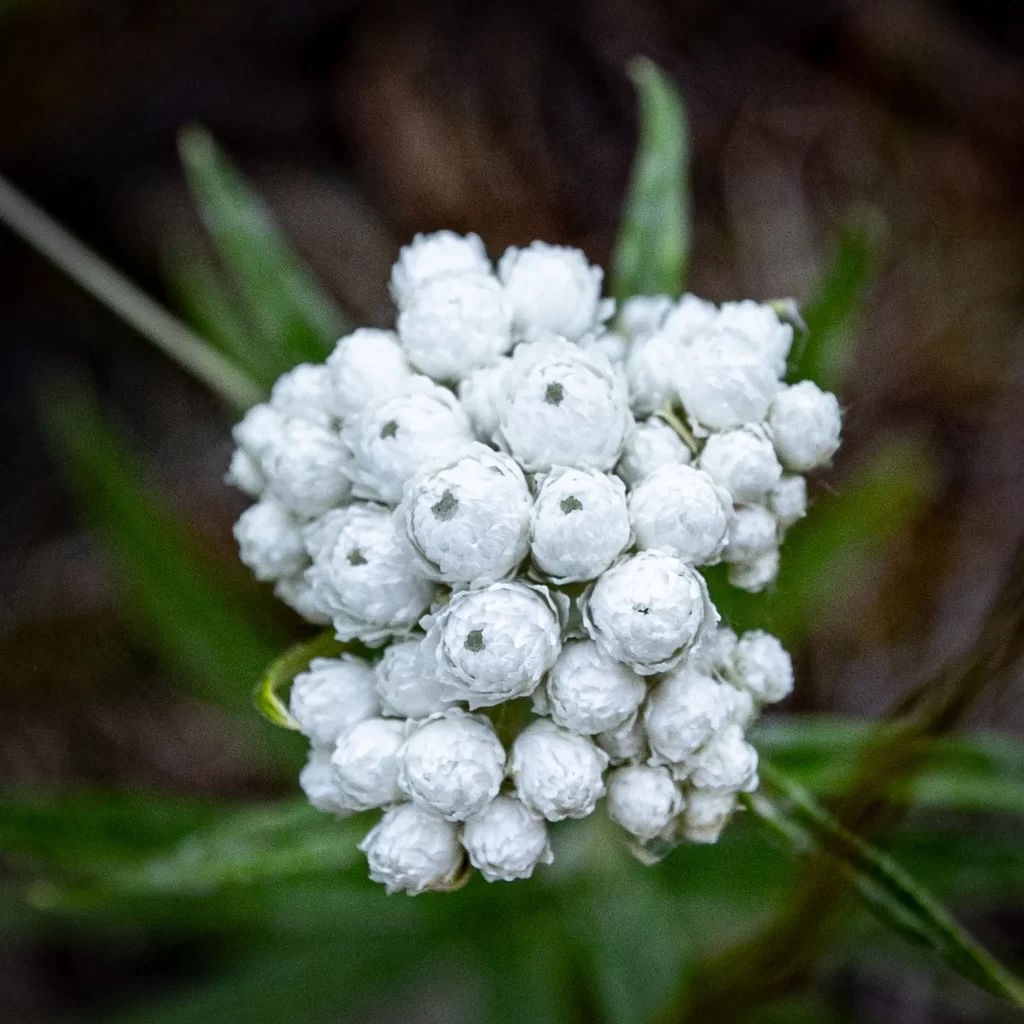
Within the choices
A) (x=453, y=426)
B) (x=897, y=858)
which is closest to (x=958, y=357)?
(x=897, y=858)

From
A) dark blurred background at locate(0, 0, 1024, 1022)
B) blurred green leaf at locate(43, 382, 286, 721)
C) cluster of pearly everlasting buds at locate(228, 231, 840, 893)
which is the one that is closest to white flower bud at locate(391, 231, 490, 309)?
cluster of pearly everlasting buds at locate(228, 231, 840, 893)

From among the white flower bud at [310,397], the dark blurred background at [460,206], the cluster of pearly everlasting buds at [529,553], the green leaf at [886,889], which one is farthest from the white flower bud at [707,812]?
the dark blurred background at [460,206]

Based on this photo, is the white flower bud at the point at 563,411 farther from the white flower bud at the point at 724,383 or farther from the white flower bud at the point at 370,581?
the white flower bud at the point at 370,581

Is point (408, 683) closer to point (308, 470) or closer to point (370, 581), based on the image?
point (370, 581)

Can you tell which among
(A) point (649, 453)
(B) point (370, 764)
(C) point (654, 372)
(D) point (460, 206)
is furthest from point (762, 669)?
(D) point (460, 206)

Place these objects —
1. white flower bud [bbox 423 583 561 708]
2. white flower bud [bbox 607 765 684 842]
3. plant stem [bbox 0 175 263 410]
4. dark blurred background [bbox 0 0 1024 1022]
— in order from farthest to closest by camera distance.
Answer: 1. dark blurred background [bbox 0 0 1024 1022]
2. plant stem [bbox 0 175 263 410]
3. white flower bud [bbox 607 765 684 842]
4. white flower bud [bbox 423 583 561 708]

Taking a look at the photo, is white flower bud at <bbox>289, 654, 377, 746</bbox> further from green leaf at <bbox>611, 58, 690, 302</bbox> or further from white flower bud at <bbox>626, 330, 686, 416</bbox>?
green leaf at <bbox>611, 58, 690, 302</bbox>
